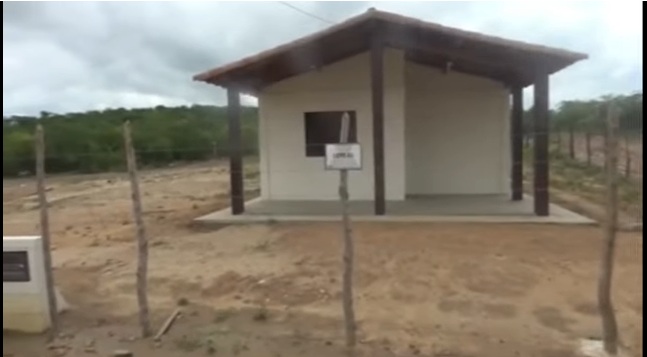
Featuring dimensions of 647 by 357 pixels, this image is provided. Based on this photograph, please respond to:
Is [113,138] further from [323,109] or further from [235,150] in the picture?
[235,150]

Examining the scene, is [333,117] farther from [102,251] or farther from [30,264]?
[30,264]

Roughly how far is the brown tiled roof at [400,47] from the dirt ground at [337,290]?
2522 mm

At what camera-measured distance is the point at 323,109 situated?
39.0 feet

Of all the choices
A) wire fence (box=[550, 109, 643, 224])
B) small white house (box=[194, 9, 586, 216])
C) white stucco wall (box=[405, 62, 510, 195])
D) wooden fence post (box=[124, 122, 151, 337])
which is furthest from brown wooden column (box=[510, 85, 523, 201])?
wooden fence post (box=[124, 122, 151, 337])

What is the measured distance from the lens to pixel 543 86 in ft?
30.2

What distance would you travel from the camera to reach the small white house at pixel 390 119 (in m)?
10.6

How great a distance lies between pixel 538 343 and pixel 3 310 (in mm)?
4078

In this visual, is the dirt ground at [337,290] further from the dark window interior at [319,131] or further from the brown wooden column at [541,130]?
the dark window interior at [319,131]

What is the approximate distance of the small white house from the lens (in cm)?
1057

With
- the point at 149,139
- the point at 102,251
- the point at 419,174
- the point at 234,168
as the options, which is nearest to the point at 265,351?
the point at 102,251

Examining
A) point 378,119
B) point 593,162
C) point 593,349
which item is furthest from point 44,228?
point 593,162

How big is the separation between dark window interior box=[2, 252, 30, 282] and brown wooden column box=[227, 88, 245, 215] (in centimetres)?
554

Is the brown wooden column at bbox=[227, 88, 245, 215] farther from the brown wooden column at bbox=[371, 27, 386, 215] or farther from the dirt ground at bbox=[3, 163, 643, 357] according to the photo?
the brown wooden column at bbox=[371, 27, 386, 215]

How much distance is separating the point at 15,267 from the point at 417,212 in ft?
21.5
